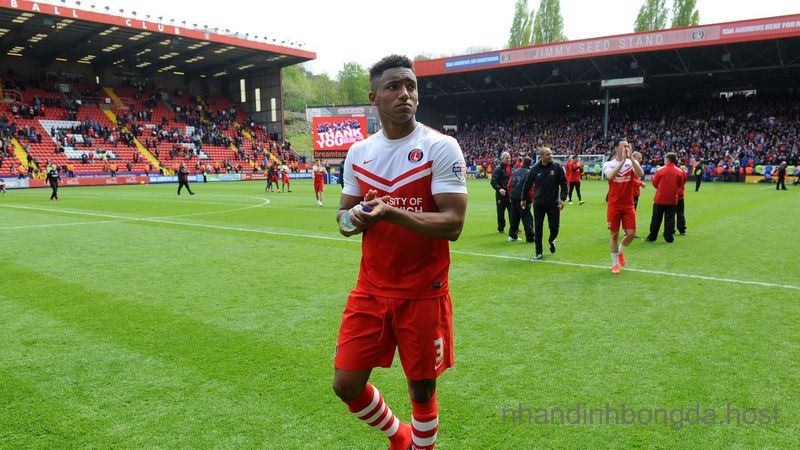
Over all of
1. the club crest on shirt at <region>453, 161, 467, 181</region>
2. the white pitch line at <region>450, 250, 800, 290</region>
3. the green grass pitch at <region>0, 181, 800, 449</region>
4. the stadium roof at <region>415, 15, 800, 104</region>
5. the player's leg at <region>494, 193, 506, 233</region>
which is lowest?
the green grass pitch at <region>0, 181, 800, 449</region>

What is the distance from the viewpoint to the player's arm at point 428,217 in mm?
2396

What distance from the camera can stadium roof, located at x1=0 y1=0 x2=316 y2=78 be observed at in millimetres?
36906

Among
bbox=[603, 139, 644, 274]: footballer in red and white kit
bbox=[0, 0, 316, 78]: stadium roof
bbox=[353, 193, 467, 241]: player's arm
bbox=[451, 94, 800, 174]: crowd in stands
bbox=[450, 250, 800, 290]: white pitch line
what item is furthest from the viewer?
bbox=[451, 94, 800, 174]: crowd in stands

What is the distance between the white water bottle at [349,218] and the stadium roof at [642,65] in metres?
40.3

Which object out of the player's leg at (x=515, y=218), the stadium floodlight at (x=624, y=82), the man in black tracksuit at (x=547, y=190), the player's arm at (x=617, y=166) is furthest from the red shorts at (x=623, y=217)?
the stadium floodlight at (x=624, y=82)

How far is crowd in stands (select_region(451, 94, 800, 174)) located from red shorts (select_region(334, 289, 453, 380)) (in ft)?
137

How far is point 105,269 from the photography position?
8.85 metres

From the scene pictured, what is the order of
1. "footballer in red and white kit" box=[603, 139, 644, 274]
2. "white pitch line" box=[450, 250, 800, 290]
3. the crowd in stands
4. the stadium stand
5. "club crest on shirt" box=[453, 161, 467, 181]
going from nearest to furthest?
"club crest on shirt" box=[453, 161, 467, 181] → "white pitch line" box=[450, 250, 800, 290] → "footballer in red and white kit" box=[603, 139, 644, 274] → the crowd in stands → the stadium stand

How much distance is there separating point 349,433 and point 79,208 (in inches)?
824

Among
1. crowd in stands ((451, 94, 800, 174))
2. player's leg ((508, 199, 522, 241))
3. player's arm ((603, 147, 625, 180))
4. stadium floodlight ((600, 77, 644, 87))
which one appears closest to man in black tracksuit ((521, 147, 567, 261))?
player's arm ((603, 147, 625, 180))

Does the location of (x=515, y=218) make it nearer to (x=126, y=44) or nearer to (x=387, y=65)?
(x=387, y=65)

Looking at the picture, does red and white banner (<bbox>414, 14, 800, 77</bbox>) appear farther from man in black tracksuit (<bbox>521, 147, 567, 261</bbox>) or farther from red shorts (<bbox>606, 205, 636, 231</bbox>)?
red shorts (<bbox>606, 205, 636, 231</bbox>)

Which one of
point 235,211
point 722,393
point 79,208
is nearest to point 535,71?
point 235,211

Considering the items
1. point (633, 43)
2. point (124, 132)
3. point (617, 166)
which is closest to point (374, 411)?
point (617, 166)
